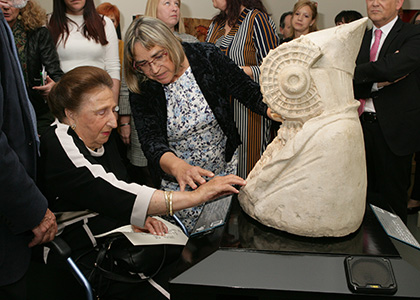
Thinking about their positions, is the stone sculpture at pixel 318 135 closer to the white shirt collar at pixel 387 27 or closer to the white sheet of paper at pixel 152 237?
the white sheet of paper at pixel 152 237

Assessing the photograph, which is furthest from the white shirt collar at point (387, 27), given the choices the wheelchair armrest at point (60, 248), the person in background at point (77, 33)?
the wheelchair armrest at point (60, 248)

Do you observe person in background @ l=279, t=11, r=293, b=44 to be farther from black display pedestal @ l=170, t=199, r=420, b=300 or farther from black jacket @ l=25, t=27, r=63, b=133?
black display pedestal @ l=170, t=199, r=420, b=300

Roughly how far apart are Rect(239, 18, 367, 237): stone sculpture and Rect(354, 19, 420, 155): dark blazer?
41.0 inches

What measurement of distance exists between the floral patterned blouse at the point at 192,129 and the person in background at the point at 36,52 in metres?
0.87

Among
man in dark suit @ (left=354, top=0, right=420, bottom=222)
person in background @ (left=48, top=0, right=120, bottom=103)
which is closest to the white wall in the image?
person in background @ (left=48, top=0, right=120, bottom=103)

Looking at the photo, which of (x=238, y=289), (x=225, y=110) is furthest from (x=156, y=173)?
(x=238, y=289)

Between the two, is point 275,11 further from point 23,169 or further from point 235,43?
point 23,169

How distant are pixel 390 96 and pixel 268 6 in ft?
10.2

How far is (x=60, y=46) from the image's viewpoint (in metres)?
2.57

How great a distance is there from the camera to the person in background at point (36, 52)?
235 centimetres

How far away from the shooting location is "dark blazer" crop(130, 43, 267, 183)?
1956mm

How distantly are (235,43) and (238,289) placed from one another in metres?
1.81

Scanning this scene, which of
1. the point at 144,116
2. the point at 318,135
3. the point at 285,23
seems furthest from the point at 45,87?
the point at 285,23

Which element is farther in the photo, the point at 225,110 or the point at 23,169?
the point at 225,110
